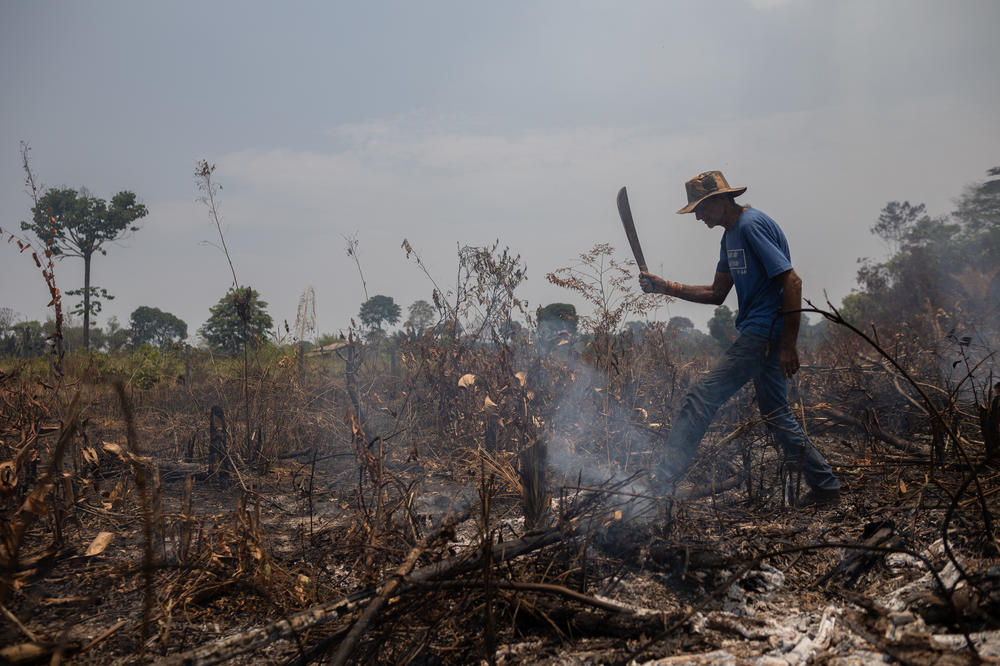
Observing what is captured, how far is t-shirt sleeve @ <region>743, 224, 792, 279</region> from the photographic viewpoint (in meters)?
2.87

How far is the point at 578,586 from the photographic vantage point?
215 centimetres

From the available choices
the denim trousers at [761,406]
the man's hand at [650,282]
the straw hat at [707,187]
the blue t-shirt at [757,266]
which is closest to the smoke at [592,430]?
the denim trousers at [761,406]

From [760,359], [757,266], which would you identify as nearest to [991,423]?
[760,359]

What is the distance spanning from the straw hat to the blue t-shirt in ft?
0.60

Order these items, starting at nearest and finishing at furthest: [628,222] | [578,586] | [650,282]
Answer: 1. [578,586]
2. [650,282]
3. [628,222]

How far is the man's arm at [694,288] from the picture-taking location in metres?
3.42

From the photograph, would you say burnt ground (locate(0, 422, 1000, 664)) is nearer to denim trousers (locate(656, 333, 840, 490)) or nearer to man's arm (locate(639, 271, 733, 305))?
denim trousers (locate(656, 333, 840, 490))

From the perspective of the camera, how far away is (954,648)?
5.03 ft

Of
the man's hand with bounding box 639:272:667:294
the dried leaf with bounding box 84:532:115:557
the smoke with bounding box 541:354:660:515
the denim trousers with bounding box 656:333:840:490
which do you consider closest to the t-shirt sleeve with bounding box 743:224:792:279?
the denim trousers with bounding box 656:333:840:490

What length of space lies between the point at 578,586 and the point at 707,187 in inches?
91.7

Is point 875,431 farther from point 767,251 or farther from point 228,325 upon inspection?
point 228,325

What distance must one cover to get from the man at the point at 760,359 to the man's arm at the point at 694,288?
0.25 meters

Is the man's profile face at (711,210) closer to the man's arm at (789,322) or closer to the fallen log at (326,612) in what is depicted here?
the man's arm at (789,322)

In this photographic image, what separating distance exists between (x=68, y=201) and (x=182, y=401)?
74.4 feet
